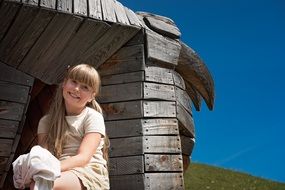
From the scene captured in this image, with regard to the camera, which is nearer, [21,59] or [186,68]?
[21,59]

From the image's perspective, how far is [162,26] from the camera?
5625 mm

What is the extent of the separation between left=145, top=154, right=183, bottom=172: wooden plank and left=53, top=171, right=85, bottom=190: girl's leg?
1999 mm

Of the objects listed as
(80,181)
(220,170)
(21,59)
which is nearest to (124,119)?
(21,59)

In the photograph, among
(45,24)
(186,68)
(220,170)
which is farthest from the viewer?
(220,170)

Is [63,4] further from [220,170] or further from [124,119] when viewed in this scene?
[220,170]

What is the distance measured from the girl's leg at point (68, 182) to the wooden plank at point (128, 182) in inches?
76.8

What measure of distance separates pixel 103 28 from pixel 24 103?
1126 millimetres

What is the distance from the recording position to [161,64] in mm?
5383

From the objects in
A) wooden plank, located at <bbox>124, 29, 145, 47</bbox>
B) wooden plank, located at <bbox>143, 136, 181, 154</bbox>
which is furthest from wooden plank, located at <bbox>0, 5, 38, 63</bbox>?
wooden plank, located at <bbox>143, 136, 181, 154</bbox>

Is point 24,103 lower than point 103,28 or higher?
lower

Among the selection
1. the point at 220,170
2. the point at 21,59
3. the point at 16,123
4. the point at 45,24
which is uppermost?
the point at 45,24

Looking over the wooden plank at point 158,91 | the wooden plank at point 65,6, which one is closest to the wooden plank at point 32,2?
the wooden plank at point 65,6

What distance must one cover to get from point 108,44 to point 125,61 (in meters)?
0.28

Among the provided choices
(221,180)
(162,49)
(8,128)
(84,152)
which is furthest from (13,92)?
(221,180)
